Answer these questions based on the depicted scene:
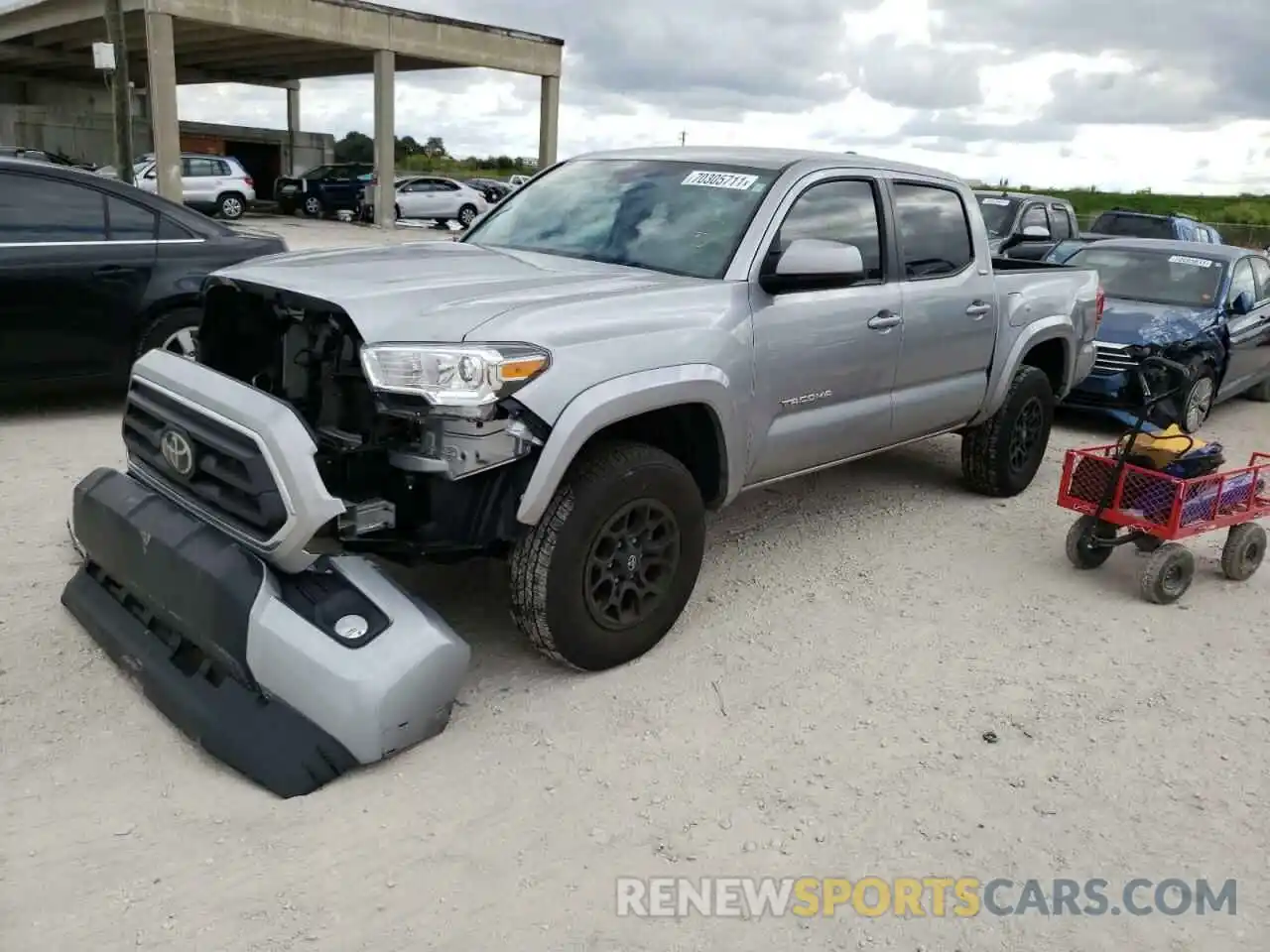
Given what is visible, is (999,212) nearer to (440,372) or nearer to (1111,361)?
(1111,361)

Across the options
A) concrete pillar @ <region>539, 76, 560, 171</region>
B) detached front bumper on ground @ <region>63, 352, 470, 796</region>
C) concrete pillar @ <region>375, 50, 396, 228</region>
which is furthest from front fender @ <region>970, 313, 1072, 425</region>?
concrete pillar @ <region>539, 76, 560, 171</region>

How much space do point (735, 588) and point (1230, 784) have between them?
81.5 inches

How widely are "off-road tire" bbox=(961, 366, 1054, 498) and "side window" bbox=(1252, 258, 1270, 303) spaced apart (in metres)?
4.72

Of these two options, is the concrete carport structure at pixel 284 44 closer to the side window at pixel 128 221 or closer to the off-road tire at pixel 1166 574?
the side window at pixel 128 221

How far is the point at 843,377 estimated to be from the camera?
4621 mm

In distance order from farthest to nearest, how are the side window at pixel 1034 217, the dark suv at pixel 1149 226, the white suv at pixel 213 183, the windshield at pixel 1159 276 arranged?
the white suv at pixel 213 183 < the dark suv at pixel 1149 226 < the side window at pixel 1034 217 < the windshield at pixel 1159 276

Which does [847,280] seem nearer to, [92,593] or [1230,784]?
[1230,784]

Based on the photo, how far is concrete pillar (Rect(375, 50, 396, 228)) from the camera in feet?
86.3

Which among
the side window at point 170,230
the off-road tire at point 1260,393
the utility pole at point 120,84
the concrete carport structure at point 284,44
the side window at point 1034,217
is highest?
the concrete carport structure at point 284,44

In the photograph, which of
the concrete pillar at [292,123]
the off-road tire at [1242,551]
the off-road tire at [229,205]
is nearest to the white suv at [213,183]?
the off-road tire at [229,205]

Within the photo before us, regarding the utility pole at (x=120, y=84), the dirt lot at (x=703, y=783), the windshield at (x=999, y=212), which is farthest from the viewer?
the utility pole at (x=120, y=84)

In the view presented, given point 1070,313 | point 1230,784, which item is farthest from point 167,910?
point 1070,313

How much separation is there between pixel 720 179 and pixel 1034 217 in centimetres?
1123

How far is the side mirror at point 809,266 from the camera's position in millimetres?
4023
